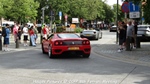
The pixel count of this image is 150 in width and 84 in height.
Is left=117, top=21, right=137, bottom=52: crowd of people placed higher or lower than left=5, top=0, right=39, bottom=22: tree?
lower

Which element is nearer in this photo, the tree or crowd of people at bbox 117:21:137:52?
crowd of people at bbox 117:21:137:52

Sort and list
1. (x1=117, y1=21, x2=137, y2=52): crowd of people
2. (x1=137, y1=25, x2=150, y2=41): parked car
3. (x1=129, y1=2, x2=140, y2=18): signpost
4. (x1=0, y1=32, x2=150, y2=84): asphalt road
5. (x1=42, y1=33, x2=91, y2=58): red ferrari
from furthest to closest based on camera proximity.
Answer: (x1=137, y1=25, x2=150, y2=41): parked car < (x1=129, y1=2, x2=140, y2=18): signpost < (x1=117, y1=21, x2=137, y2=52): crowd of people < (x1=42, y1=33, x2=91, y2=58): red ferrari < (x1=0, y1=32, x2=150, y2=84): asphalt road

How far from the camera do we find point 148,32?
26328 millimetres

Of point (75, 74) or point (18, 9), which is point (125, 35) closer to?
point (75, 74)

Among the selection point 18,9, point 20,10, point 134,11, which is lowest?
point 134,11

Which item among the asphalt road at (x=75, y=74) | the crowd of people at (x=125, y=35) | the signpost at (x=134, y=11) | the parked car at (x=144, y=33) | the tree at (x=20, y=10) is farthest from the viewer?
the tree at (x=20, y=10)

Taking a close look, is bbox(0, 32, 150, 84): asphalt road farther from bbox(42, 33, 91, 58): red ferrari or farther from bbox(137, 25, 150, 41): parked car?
bbox(137, 25, 150, 41): parked car

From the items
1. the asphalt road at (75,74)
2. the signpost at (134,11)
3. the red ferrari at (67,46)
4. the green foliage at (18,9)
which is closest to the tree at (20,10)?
the green foliage at (18,9)

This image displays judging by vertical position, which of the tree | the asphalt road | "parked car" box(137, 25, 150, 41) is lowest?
the asphalt road

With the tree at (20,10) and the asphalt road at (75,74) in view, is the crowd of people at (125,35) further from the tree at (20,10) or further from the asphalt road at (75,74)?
the tree at (20,10)

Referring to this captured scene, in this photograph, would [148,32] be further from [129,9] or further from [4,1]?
[4,1]

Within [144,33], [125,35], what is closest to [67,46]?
[125,35]

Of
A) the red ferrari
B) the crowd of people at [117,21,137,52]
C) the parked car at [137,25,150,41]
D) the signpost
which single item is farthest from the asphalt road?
the parked car at [137,25,150,41]

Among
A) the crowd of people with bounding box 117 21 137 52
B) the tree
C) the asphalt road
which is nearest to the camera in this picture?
the asphalt road
